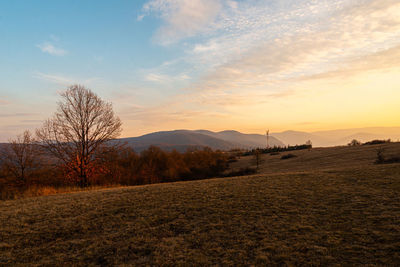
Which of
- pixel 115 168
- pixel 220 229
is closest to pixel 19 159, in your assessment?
pixel 115 168

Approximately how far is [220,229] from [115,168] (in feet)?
93.6

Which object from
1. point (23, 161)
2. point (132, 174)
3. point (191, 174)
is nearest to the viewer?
point (23, 161)

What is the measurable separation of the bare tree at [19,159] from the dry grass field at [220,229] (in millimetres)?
22695

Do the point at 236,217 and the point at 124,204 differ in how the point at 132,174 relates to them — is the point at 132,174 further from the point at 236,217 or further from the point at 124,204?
the point at 236,217

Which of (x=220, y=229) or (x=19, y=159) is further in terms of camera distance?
(x=19, y=159)

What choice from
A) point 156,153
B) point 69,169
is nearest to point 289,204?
point 69,169

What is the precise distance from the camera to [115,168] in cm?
3117

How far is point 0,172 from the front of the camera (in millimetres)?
28375

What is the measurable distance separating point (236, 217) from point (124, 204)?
4.72m

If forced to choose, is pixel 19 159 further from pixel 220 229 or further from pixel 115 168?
pixel 220 229

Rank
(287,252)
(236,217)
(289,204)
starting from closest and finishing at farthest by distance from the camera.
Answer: (287,252) < (236,217) < (289,204)

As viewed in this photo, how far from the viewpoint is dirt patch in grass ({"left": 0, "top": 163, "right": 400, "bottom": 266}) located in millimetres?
4246

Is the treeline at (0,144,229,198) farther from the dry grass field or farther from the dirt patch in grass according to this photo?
the dry grass field

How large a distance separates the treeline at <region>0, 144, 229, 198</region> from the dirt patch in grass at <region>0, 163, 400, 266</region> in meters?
9.58
